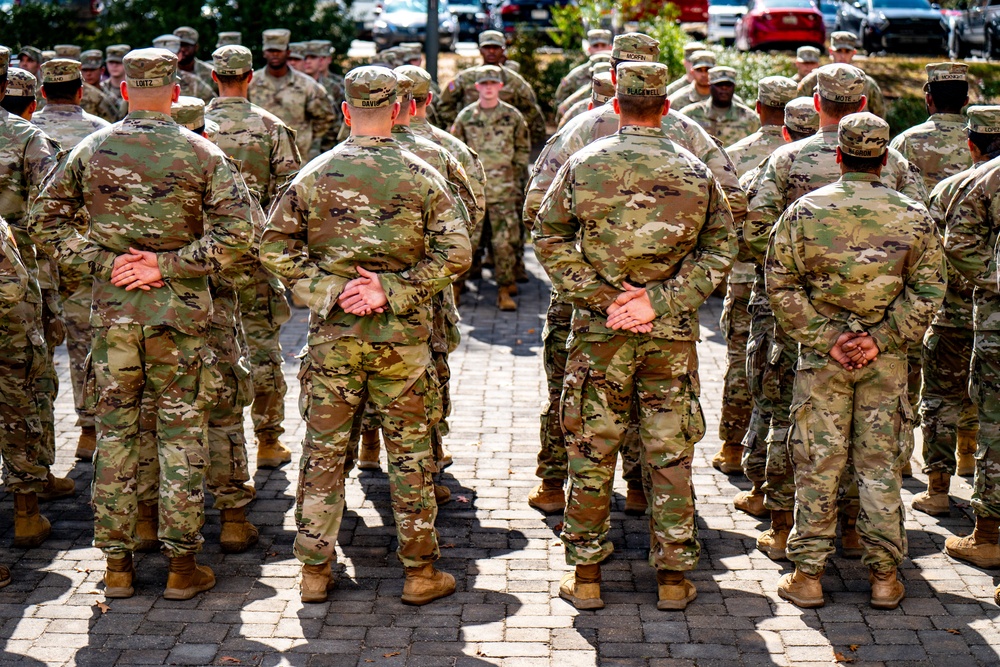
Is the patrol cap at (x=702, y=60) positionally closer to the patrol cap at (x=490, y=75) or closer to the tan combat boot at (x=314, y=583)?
the patrol cap at (x=490, y=75)

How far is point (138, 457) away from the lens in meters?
6.13

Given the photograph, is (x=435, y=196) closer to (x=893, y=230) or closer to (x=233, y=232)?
(x=233, y=232)

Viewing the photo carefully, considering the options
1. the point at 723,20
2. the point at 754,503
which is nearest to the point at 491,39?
the point at 754,503

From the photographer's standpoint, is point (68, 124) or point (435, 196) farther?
point (68, 124)

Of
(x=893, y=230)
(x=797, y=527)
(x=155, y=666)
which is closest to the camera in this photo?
(x=155, y=666)

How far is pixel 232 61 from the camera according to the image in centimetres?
790

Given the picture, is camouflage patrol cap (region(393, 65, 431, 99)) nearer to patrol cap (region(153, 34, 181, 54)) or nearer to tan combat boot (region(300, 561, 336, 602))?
tan combat boot (region(300, 561, 336, 602))

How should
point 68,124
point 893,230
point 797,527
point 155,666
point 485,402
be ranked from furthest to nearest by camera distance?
point 485,402
point 68,124
point 797,527
point 893,230
point 155,666

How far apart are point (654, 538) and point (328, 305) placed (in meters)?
2.03

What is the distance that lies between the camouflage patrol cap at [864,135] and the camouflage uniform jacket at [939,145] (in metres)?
2.64

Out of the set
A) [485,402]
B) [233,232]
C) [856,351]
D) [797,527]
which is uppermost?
[233,232]

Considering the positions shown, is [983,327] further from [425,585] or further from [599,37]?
[599,37]

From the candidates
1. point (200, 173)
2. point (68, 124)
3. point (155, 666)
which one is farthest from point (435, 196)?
point (68, 124)

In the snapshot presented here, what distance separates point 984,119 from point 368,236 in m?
3.67
